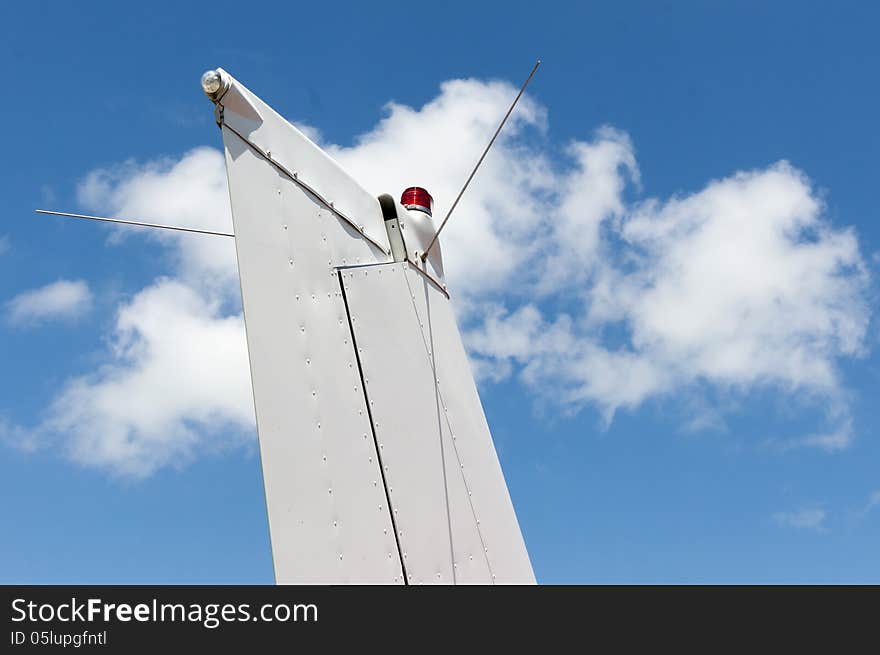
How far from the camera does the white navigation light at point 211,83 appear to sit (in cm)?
362

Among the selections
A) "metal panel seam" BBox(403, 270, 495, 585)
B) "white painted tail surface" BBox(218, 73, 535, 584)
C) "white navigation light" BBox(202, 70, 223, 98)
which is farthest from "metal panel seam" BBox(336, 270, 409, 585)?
"white navigation light" BBox(202, 70, 223, 98)

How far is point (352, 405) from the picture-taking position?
383cm

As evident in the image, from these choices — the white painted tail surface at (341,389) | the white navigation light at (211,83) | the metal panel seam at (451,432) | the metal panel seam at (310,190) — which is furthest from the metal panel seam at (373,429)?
the white navigation light at (211,83)

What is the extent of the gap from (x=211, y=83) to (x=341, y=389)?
1.46 m

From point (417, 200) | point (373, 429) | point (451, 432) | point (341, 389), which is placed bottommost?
point (373, 429)

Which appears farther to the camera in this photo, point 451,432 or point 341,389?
point 451,432

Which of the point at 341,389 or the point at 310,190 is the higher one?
the point at 310,190

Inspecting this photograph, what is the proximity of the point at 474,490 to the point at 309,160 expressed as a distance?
6.62 feet

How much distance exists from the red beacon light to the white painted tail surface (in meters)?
0.53

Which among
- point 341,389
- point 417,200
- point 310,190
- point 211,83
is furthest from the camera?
point 417,200

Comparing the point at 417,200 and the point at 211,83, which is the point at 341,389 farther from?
the point at 417,200

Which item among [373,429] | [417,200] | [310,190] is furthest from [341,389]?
[417,200]

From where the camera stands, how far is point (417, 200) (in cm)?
518
